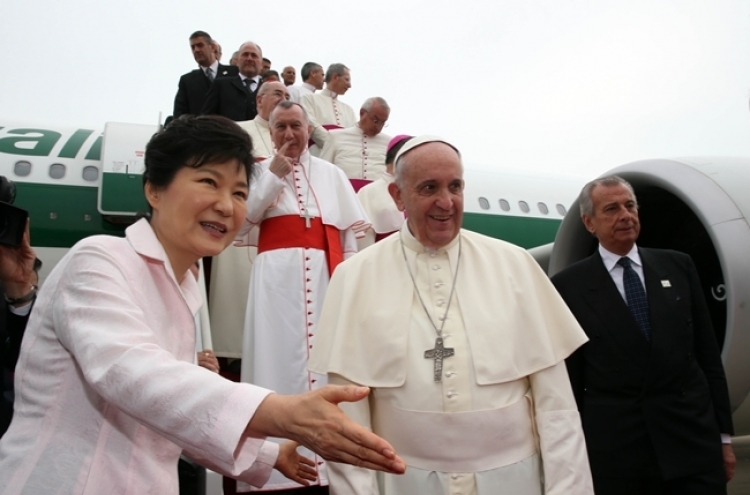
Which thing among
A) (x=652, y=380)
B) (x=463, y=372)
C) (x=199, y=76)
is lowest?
(x=652, y=380)

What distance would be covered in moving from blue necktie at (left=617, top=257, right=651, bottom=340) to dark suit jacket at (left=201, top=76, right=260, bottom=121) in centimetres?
428

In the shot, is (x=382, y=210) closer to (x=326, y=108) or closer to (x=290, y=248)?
(x=290, y=248)

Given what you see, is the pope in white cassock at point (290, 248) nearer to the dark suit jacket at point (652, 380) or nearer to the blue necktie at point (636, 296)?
the dark suit jacket at point (652, 380)

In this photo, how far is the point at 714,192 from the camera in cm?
383

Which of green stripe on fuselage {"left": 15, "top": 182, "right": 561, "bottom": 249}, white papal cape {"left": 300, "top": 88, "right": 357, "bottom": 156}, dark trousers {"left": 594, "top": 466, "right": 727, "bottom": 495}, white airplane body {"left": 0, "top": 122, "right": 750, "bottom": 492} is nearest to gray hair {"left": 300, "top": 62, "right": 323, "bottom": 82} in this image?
white papal cape {"left": 300, "top": 88, "right": 357, "bottom": 156}

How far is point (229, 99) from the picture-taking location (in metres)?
6.42

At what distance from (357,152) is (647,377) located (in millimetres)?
3710

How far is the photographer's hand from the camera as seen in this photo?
263 cm

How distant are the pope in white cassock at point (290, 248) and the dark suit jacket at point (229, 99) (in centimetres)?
238

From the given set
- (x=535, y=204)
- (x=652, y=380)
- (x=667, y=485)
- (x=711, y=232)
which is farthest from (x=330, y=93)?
(x=667, y=485)

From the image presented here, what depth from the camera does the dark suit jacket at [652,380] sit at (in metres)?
2.80

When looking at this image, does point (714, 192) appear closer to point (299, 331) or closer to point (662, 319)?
point (662, 319)

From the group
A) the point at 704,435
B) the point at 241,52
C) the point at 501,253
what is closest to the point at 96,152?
the point at 241,52

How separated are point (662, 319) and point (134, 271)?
7.68ft
